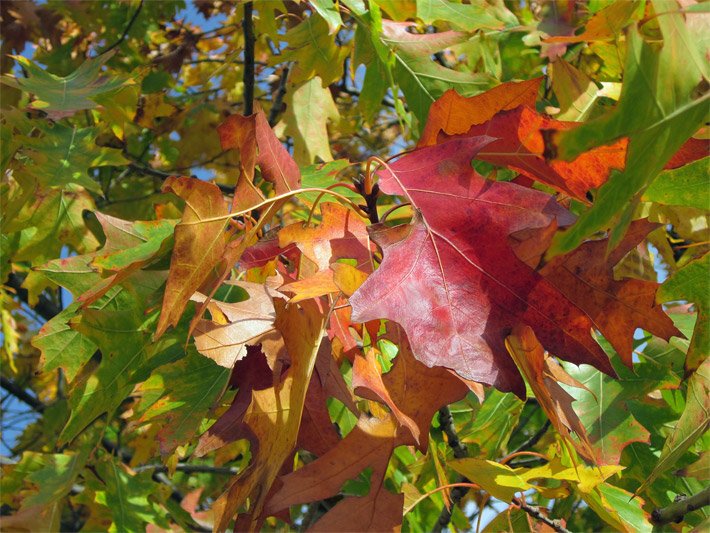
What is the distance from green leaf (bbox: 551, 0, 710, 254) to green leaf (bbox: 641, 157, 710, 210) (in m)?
0.34

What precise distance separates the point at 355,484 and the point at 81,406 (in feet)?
2.40

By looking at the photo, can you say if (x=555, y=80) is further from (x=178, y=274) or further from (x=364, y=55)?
(x=178, y=274)

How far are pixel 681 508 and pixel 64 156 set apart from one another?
164 cm

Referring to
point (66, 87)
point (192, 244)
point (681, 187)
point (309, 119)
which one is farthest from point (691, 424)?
point (66, 87)

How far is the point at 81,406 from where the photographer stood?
3.98 ft

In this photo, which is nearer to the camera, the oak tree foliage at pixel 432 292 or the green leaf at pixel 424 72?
the oak tree foliage at pixel 432 292

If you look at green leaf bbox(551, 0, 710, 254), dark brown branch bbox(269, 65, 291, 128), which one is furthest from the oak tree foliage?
dark brown branch bbox(269, 65, 291, 128)

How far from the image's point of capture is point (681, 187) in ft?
3.59

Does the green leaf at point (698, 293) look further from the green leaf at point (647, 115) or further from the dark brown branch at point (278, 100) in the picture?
the dark brown branch at point (278, 100)

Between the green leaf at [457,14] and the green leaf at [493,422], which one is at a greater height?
the green leaf at [457,14]

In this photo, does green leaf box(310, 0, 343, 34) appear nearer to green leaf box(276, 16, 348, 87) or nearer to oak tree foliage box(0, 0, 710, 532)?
oak tree foliage box(0, 0, 710, 532)

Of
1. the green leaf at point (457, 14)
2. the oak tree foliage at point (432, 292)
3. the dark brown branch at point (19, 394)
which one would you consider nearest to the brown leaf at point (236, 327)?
the oak tree foliage at point (432, 292)

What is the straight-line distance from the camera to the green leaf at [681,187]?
1.09m

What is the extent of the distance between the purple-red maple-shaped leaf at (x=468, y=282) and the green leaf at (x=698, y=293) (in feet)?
0.74
